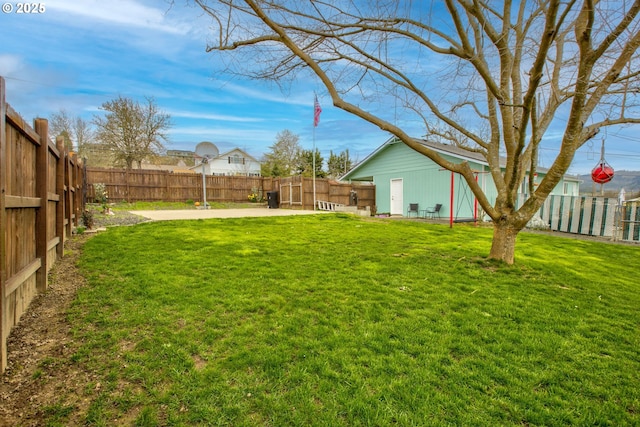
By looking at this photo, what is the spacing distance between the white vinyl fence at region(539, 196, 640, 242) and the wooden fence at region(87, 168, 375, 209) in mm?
9460

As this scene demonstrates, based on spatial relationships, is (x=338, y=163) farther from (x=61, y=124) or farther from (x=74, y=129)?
(x=61, y=124)

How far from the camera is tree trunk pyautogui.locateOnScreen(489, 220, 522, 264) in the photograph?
492 cm

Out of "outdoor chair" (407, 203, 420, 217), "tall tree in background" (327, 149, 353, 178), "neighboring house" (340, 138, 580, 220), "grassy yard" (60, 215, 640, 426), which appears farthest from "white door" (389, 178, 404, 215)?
"tall tree in background" (327, 149, 353, 178)

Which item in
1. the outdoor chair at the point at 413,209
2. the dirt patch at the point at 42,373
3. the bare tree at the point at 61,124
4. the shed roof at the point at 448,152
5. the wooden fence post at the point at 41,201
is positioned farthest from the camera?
the bare tree at the point at 61,124

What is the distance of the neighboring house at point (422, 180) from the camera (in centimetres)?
1390

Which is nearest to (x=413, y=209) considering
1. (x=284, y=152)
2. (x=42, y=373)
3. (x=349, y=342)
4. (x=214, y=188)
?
(x=214, y=188)

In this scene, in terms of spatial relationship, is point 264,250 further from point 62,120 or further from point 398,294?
point 62,120

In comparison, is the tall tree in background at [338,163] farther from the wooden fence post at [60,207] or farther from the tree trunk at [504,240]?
the wooden fence post at [60,207]

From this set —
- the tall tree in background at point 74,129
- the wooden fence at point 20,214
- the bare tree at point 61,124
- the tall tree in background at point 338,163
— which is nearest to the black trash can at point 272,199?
the wooden fence at point 20,214

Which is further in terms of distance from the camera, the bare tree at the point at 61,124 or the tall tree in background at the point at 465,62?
the bare tree at the point at 61,124

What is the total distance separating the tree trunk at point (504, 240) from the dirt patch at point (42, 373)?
5393 millimetres

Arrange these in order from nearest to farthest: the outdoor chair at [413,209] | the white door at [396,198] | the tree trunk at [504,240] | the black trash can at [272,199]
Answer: the tree trunk at [504,240] < the outdoor chair at [413,209] < the black trash can at [272,199] < the white door at [396,198]

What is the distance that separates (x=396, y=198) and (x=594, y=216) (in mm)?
8538

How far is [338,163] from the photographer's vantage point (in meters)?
46.7
